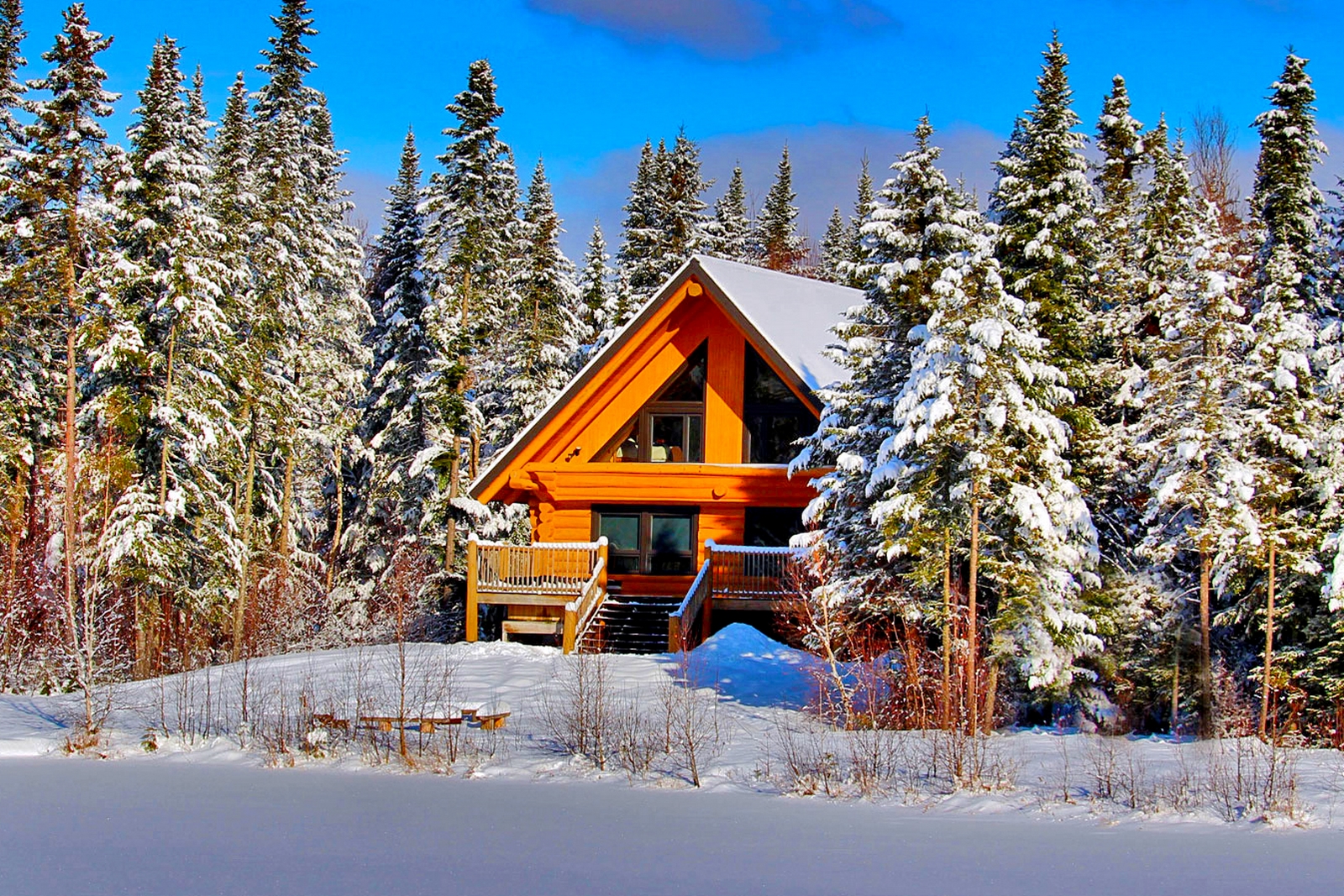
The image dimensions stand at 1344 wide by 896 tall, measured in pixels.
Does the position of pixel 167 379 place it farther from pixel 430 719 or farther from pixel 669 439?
pixel 430 719

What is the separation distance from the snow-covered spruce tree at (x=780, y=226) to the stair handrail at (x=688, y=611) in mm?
36967

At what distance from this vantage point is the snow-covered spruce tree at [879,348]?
1603 centimetres

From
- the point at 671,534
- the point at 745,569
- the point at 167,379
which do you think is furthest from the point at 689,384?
the point at 167,379

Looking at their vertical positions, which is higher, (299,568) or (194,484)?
(194,484)

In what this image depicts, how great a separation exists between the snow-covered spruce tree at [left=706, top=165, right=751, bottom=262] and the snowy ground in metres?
24.0

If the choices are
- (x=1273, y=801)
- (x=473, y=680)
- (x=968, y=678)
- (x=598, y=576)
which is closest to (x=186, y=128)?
(x=598, y=576)

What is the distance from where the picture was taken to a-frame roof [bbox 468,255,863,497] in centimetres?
2333

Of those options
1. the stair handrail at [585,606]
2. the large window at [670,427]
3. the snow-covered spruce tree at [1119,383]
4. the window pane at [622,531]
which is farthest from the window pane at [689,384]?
the snow-covered spruce tree at [1119,383]

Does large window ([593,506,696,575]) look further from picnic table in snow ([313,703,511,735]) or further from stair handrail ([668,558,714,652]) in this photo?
picnic table in snow ([313,703,511,735])

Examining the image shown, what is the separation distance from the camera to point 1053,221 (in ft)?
61.4

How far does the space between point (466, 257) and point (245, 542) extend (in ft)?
29.5

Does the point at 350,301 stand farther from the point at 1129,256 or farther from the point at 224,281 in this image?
the point at 1129,256

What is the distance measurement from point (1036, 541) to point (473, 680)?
8.65 meters

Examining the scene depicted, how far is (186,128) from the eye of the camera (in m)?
26.2
